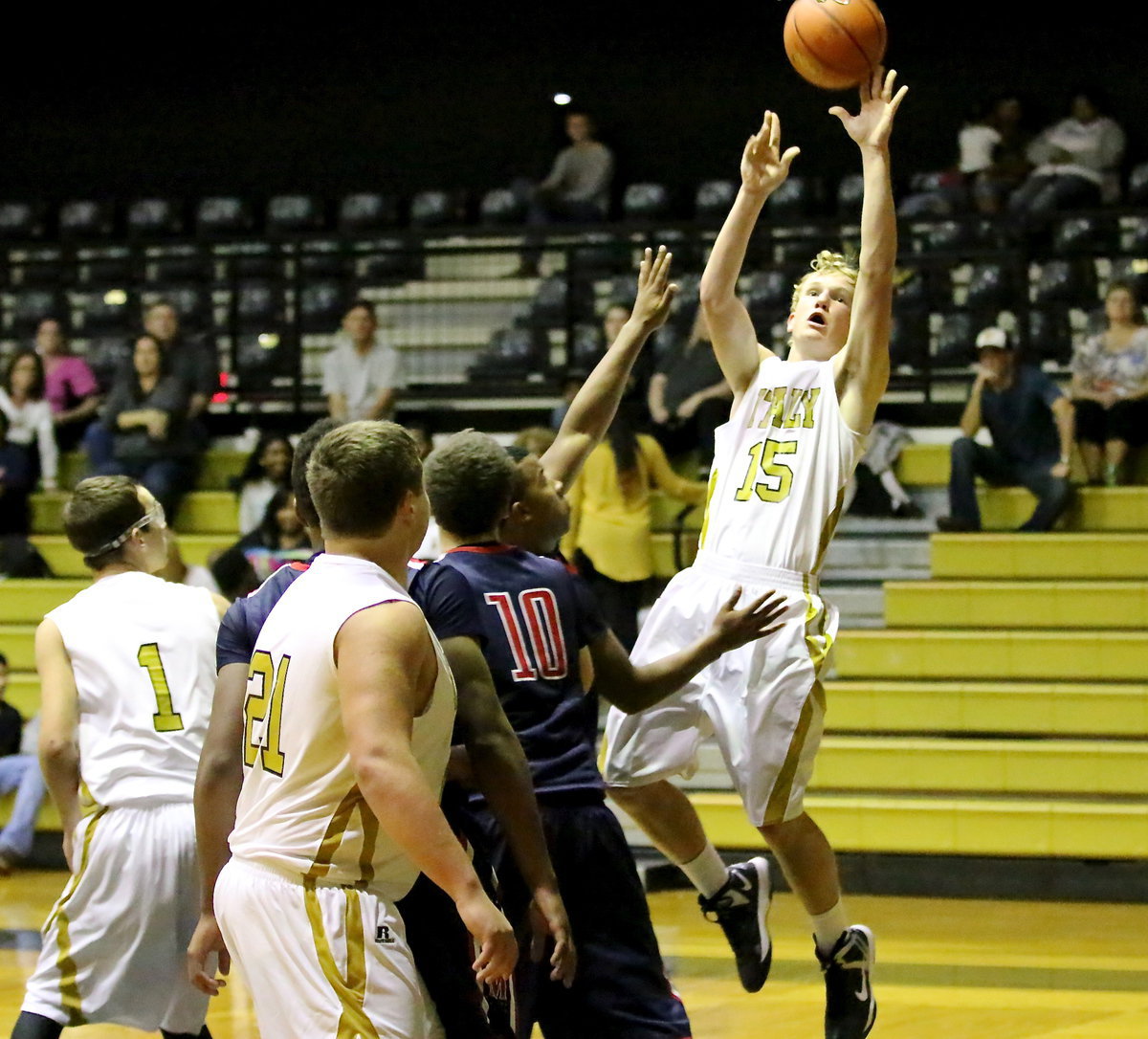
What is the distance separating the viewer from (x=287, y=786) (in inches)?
114

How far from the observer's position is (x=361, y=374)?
10578mm

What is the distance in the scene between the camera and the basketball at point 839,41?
467cm

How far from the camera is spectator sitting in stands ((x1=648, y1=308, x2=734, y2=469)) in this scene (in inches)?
382

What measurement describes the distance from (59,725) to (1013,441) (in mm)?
6132

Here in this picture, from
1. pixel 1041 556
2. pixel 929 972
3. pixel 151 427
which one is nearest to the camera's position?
pixel 929 972

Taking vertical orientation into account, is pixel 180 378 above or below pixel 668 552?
above

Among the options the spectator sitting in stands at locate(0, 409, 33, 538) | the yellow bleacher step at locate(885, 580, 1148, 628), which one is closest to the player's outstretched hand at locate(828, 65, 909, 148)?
the yellow bleacher step at locate(885, 580, 1148, 628)

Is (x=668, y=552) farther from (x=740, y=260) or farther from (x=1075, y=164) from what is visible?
(x=740, y=260)

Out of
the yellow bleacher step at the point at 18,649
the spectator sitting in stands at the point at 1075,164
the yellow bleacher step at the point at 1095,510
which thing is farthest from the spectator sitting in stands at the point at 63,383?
the spectator sitting in stands at the point at 1075,164

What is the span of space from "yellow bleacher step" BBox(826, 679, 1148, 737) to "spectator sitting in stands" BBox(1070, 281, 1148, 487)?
58.9 inches

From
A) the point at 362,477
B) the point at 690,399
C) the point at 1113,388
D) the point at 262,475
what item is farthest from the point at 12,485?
the point at 362,477

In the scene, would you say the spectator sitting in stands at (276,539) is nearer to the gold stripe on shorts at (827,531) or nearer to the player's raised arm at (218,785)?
the gold stripe on shorts at (827,531)

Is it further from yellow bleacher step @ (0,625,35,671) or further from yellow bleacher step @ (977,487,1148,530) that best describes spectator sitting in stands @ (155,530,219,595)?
yellow bleacher step @ (977,487,1148,530)

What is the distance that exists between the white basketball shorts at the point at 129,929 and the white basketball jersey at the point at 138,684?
74mm
